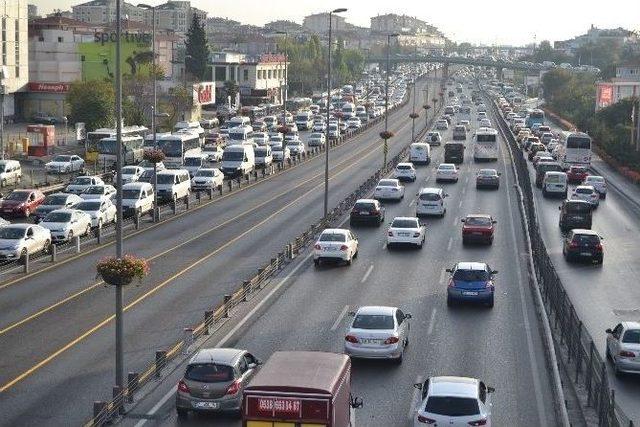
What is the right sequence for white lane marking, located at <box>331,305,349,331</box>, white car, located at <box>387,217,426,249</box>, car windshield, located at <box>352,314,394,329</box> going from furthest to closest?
white car, located at <box>387,217,426,249</box>
white lane marking, located at <box>331,305,349,331</box>
car windshield, located at <box>352,314,394,329</box>

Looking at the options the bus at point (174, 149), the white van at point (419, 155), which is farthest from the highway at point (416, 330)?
the white van at point (419, 155)

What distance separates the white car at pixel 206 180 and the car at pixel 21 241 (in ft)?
74.0

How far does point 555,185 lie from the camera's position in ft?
224

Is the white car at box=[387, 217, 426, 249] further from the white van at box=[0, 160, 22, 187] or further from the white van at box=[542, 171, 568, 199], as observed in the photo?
the white van at box=[0, 160, 22, 187]

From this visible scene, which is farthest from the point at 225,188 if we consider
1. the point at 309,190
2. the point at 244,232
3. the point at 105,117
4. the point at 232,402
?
the point at 232,402

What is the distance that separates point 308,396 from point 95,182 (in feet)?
146

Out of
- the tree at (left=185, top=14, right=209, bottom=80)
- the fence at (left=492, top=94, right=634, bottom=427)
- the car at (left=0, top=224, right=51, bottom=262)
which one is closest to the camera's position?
the fence at (left=492, top=94, right=634, bottom=427)

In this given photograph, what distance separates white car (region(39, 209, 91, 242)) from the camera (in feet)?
150

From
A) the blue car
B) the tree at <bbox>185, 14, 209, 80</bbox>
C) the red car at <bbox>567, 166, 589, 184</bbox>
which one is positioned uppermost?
the tree at <bbox>185, 14, 209, 80</bbox>

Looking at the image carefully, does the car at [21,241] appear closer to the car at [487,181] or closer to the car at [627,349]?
the car at [627,349]

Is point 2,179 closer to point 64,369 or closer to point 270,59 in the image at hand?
point 64,369

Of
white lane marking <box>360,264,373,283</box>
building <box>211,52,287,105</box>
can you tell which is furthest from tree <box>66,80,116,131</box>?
building <box>211,52,287,105</box>

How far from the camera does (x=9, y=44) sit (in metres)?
114

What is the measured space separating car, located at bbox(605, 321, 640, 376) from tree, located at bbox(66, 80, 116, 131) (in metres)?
77.8
